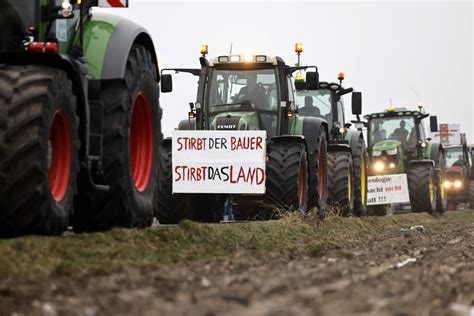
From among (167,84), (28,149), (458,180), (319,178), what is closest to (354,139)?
(319,178)

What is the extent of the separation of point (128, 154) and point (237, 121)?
222 inches

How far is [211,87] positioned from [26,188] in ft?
26.6

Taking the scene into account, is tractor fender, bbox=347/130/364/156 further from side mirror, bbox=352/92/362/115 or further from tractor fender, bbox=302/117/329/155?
tractor fender, bbox=302/117/329/155

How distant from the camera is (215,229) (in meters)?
8.93

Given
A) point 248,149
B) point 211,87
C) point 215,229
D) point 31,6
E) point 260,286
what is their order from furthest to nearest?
point 211,87, point 248,149, point 215,229, point 31,6, point 260,286

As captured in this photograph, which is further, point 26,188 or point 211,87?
point 211,87

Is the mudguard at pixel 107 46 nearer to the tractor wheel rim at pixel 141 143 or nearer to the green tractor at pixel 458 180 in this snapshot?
the tractor wheel rim at pixel 141 143

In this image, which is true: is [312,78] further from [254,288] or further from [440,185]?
[440,185]

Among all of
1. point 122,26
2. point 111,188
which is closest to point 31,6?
point 122,26

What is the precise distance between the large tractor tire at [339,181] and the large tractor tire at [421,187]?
6.12 m

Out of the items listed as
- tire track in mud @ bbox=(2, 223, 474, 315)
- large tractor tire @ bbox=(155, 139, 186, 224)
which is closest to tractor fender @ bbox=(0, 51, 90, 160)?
tire track in mud @ bbox=(2, 223, 474, 315)

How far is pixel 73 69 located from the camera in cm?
666

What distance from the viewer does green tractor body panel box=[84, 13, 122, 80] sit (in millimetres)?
7266

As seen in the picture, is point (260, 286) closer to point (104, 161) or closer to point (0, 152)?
point (0, 152)
